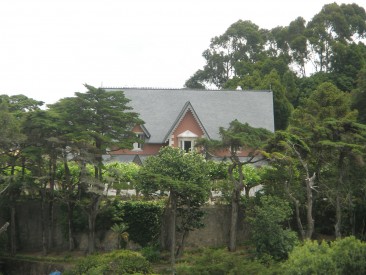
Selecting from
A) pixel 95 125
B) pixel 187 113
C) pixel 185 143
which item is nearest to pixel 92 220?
pixel 95 125

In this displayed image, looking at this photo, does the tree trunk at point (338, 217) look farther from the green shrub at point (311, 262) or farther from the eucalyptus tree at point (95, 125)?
the eucalyptus tree at point (95, 125)

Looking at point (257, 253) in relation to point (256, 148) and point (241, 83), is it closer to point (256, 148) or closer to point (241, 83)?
point (256, 148)

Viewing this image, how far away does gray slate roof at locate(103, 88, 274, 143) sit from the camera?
39.7 meters

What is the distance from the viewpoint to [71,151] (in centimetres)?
2402

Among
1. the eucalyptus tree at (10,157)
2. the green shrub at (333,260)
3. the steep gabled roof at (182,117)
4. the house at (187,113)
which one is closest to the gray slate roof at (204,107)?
the house at (187,113)

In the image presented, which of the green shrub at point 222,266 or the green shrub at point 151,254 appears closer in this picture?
the green shrub at point 222,266

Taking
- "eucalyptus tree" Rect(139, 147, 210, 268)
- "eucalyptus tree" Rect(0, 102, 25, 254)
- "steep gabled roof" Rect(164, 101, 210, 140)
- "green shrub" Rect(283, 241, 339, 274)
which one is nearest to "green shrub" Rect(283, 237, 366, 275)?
"green shrub" Rect(283, 241, 339, 274)

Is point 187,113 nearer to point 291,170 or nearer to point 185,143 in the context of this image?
point 185,143

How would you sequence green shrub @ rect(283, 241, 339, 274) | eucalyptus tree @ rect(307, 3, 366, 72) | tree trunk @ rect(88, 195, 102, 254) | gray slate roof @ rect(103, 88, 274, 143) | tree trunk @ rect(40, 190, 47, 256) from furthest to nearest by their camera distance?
eucalyptus tree @ rect(307, 3, 366, 72) < gray slate roof @ rect(103, 88, 274, 143) < tree trunk @ rect(40, 190, 47, 256) < tree trunk @ rect(88, 195, 102, 254) < green shrub @ rect(283, 241, 339, 274)

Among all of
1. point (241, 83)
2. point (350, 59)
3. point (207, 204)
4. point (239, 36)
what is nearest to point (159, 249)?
point (207, 204)

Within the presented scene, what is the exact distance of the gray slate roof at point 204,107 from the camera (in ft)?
130

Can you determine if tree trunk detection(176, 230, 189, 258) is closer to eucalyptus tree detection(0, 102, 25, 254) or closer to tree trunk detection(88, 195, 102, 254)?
tree trunk detection(88, 195, 102, 254)

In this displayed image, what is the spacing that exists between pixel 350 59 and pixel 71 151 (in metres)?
35.9

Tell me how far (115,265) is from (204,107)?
74.2 feet
